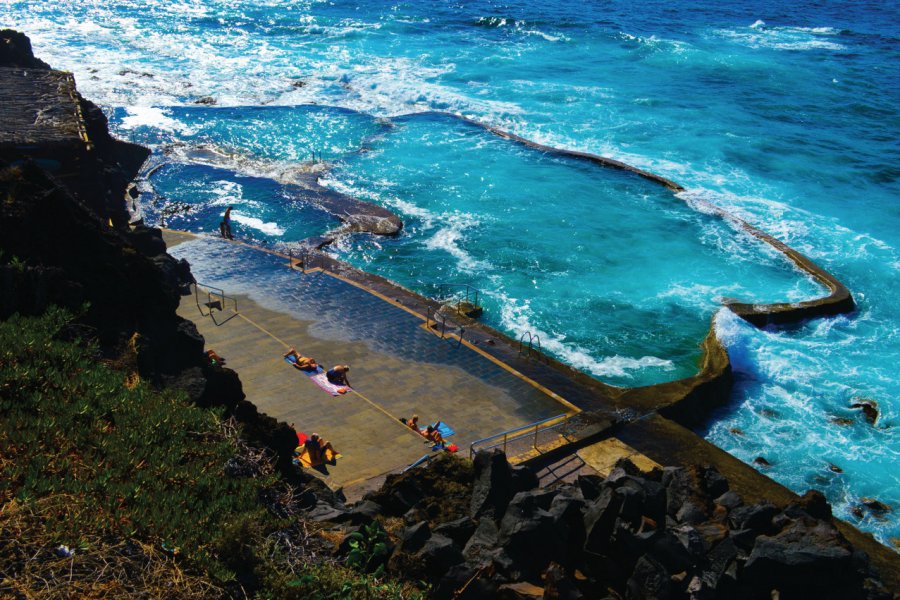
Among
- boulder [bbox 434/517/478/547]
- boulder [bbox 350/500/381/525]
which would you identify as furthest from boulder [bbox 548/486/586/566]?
boulder [bbox 350/500/381/525]

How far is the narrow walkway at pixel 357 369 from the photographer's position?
578 inches

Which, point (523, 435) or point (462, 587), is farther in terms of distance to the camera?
point (523, 435)

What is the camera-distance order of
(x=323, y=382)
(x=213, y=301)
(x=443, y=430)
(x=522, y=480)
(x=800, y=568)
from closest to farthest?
(x=800, y=568)
(x=522, y=480)
(x=443, y=430)
(x=323, y=382)
(x=213, y=301)

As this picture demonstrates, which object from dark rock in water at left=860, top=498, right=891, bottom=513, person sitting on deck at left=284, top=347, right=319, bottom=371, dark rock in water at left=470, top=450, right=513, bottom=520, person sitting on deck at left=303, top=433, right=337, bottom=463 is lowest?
dark rock in water at left=860, top=498, right=891, bottom=513

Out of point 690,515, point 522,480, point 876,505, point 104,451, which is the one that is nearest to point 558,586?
point 522,480

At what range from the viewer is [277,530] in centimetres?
809

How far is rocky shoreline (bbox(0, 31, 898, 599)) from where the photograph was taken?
28.0ft

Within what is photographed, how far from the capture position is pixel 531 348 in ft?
64.3

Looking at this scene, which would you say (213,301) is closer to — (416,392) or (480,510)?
(416,392)

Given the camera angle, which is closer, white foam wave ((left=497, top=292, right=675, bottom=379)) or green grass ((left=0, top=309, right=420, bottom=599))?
green grass ((left=0, top=309, right=420, bottom=599))

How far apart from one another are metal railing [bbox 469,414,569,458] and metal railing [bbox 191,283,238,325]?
7.66 meters

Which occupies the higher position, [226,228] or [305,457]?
[305,457]

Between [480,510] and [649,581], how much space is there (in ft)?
7.99

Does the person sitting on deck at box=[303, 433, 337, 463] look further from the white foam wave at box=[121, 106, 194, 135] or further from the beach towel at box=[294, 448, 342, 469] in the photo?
the white foam wave at box=[121, 106, 194, 135]
